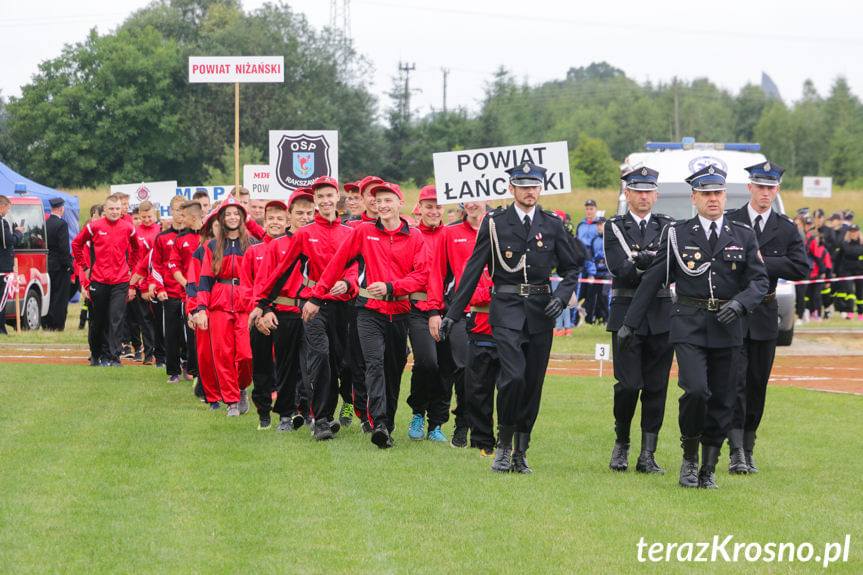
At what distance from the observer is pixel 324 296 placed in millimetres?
10562

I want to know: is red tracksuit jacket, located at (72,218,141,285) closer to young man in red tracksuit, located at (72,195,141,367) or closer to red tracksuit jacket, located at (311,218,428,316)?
young man in red tracksuit, located at (72,195,141,367)

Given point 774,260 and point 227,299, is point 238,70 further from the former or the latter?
point 774,260

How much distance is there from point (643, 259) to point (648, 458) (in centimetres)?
161

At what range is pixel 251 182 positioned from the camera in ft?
67.9

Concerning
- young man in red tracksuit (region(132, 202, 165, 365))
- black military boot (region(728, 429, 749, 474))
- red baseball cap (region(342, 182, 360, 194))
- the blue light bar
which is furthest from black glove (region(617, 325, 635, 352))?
the blue light bar

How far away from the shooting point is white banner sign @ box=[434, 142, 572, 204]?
41.4 feet

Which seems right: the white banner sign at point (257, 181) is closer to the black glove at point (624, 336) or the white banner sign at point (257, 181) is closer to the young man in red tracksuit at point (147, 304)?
the young man in red tracksuit at point (147, 304)

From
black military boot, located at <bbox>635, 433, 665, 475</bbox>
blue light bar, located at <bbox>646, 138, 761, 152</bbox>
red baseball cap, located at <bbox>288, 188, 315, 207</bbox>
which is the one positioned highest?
blue light bar, located at <bbox>646, 138, 761, 152</bbox>

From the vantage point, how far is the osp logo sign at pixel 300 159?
17188 millimetres

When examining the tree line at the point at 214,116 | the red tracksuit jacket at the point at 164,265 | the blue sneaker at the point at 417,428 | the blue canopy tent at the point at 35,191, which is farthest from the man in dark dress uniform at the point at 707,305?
the tree line at the point at 214,116

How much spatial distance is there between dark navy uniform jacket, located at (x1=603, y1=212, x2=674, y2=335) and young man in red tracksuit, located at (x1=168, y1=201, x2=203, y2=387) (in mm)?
5718

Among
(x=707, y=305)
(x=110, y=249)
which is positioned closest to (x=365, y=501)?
(x=707, y=305)

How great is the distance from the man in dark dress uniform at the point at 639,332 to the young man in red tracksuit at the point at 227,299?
405 centimetres

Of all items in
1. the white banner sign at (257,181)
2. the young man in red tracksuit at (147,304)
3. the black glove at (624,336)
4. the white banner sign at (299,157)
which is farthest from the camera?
the white banner sign at (257,181)
